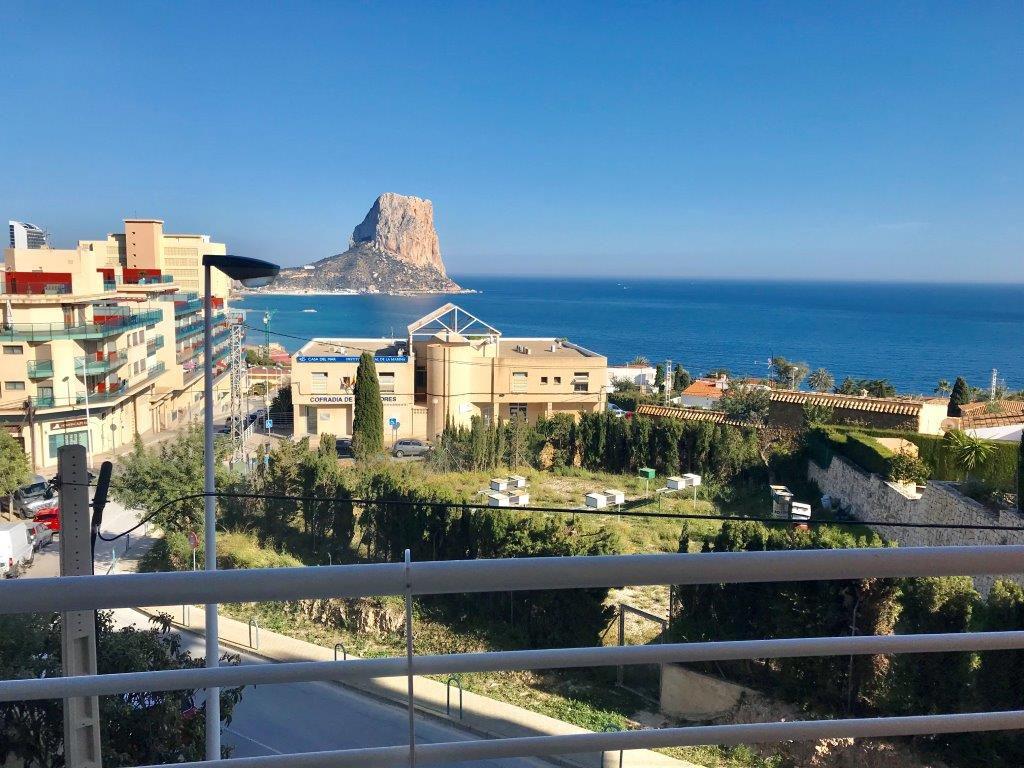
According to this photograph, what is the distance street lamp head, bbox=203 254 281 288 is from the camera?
187 inches

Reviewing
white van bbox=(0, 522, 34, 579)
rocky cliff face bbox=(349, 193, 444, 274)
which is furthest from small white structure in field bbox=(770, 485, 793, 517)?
rocky cliff face bbox=(349, 193, 444, 274)

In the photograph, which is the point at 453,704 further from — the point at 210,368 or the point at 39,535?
the point at 39,535

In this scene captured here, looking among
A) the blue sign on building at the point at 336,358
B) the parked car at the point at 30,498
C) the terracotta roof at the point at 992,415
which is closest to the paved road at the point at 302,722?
the parked car at the point at 30,498

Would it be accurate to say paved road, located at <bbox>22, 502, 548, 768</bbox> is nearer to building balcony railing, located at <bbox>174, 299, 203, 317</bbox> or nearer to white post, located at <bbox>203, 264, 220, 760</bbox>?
white post, located at <bbox>203, 264, 220, 760</bbox>

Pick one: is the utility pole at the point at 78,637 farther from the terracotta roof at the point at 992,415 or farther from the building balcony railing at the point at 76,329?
the building balcony railing at the point at 76,329

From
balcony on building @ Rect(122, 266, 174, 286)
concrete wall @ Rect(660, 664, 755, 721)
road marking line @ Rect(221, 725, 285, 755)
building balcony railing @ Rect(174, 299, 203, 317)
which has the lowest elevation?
concrete wall @ Rect(660, 664, 755, 721)

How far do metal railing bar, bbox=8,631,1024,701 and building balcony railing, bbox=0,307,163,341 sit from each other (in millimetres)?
20857

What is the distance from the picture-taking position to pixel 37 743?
2.71m

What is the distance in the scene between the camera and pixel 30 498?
14.8m

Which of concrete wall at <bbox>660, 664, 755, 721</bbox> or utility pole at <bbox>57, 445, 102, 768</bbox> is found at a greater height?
utility pole at <bbox>57, 445, 102, 768</bbox>

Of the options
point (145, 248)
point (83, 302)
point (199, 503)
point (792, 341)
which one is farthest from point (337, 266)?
point (199, 503)

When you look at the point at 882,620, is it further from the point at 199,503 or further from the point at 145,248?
the point at 145,248

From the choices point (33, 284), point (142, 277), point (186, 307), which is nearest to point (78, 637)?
point (33, 284)

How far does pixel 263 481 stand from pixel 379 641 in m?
5.64
